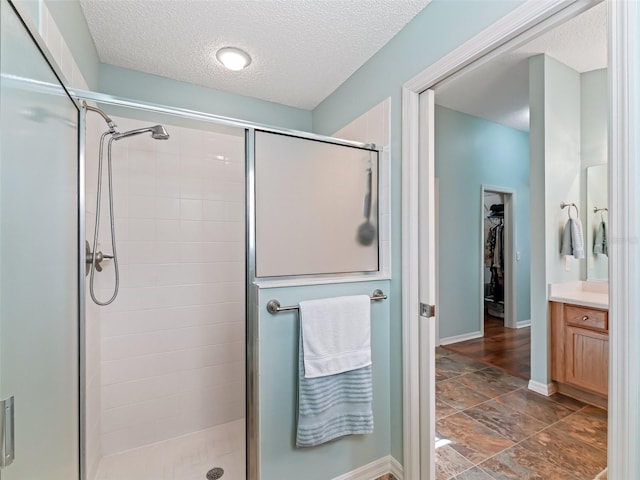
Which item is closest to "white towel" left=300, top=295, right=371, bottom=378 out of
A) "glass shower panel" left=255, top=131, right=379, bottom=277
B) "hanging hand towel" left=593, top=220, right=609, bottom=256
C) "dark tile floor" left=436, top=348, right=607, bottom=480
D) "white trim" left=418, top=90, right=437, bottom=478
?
"glass shower panel" left=255, top=131, right=379, bottom=277

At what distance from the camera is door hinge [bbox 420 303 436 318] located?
1.51 m

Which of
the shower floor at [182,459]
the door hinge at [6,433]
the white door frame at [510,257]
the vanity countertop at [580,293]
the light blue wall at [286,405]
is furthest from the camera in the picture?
the white door frame at [510,257]

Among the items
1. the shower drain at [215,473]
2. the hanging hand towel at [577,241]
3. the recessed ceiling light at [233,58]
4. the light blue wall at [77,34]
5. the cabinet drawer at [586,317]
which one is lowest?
the shower drain at [215,473]

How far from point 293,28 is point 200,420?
255 centimetres

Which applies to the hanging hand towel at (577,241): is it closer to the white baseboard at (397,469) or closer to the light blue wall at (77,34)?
the white baseboard at (397,469)

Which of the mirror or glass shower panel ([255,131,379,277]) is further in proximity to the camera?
the mirror

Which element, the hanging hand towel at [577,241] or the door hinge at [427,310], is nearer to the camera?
the door hinge at [427,310]

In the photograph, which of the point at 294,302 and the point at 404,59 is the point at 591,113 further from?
the point at 294,302

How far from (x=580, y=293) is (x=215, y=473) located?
310 centimetres

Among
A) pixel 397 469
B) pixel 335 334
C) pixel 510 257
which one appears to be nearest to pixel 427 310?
pixel 335 334

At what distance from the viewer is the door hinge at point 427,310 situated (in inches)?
59.5

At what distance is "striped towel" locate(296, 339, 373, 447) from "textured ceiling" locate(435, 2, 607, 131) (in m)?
1.54

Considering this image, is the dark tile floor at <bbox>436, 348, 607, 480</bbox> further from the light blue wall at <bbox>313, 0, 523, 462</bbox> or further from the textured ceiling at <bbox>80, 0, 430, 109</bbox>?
the textured ceiling at <bbox>80, 0, 430, 109</bbox>

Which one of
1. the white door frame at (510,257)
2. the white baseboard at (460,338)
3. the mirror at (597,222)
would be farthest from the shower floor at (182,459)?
the white door frame at (510,257)
